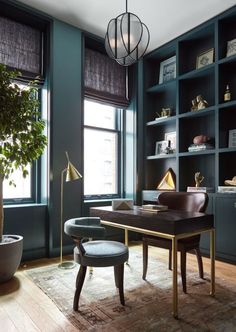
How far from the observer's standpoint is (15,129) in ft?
8.29

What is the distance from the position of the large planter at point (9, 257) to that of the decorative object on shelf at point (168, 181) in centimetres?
223

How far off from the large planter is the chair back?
4.98 feet

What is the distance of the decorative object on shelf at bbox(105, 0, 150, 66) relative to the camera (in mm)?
2057

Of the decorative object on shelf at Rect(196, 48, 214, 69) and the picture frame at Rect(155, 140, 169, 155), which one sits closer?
the decorative object on shelf at Rect(196, 48, 214, 69)

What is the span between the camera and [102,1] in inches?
120

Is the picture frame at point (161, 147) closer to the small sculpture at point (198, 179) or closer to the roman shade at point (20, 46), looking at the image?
the small sculpture at point (198, 179)

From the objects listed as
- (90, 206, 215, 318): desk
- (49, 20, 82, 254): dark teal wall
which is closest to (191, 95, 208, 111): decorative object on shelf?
(49, 20, 82, 254): dark teal wall

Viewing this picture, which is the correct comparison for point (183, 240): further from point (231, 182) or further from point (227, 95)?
point (227, 95)

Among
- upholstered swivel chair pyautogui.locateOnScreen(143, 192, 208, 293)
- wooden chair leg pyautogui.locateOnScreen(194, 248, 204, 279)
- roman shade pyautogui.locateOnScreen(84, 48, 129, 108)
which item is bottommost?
wooden chair leg pyautogui.locateOnScreen(194, 248, 204, 279)

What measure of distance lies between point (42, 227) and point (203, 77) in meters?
2.94

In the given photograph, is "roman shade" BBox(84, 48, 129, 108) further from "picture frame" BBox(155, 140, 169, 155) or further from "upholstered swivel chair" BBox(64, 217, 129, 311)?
"upholstered swivel chair" BBox(64, 217, 129, 311)

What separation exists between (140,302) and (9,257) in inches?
48.7

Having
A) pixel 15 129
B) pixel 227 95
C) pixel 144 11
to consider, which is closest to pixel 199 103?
pixel 227 95

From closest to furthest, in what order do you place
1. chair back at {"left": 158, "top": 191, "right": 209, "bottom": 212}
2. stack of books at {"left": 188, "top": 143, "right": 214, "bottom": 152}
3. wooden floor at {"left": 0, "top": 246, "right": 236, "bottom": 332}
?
wooden floor at {"left": 0, "top": 246, "right": 236, "bottom": 332}, chair back at {"left": 158, "top": 191, "right": 209, "bottom": 212}, stack of books at {"left": 188, "top": 143, "right": 214, "bottom": 152}
